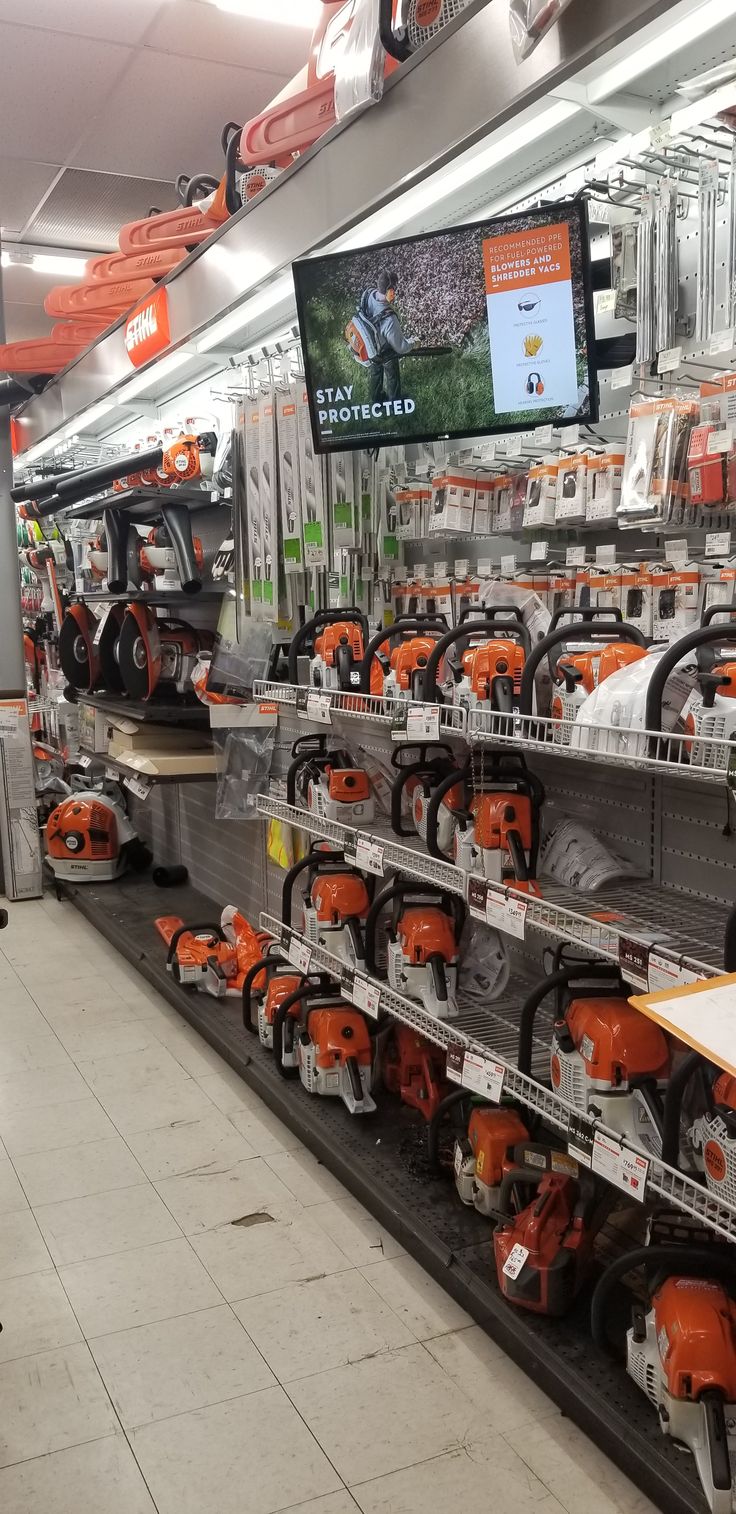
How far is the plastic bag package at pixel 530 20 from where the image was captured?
218 centimetres

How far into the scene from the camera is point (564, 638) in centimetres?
210

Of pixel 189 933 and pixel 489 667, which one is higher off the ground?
pixel 489 667

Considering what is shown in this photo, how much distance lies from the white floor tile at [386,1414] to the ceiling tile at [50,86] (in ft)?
17.1

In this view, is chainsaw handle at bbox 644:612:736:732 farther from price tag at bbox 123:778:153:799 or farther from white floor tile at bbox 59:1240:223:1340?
price tag at bbox 123:778:153:799

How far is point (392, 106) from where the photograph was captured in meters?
Answer: 2.97

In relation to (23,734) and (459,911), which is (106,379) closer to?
(23,734)

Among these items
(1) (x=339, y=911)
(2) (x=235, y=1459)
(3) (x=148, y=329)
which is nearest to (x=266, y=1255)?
(2) (x=235, y=1459)

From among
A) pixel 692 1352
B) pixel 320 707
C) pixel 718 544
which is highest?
pixel 718 544

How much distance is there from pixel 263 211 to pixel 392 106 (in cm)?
99

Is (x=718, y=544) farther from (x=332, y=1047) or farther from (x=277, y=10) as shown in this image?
(x=277, y=10)

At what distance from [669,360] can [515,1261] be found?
1966 millimetres

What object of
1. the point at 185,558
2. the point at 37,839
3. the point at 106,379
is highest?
the point at 106,379

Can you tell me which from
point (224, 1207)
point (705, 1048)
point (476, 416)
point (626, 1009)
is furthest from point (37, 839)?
point (705, 1048)

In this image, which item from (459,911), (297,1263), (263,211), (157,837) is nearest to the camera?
(297,1263)
